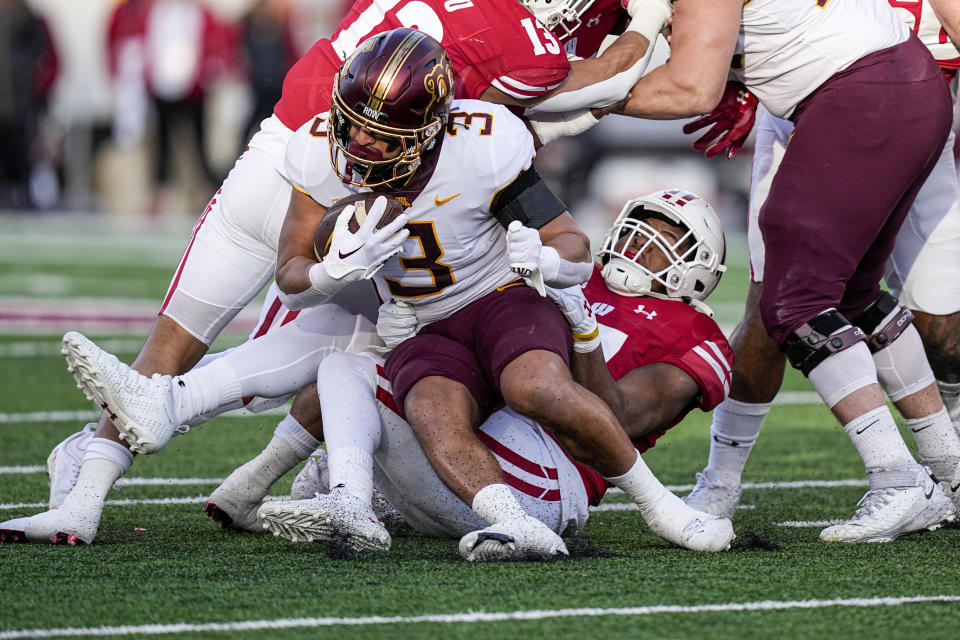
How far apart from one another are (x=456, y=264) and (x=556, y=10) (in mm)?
906

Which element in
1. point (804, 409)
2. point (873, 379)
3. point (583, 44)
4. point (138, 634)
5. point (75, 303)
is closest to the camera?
point (138, 634)

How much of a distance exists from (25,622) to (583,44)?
2.53 meters

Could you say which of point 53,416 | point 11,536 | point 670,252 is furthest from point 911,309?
point 53,416

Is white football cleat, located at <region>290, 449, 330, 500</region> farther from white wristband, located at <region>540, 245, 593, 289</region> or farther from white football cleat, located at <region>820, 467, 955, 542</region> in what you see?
white football cleat, located at <region>820, 467, 955, 542</region>

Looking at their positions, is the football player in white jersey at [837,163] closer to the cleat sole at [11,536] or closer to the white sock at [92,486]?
the white sock at [92,486]

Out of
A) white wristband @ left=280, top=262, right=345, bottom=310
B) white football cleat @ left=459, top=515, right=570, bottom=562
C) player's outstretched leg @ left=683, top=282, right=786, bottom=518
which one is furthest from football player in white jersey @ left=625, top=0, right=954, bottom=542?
white wristband @ left=280, top=262, right=345, bottom=310

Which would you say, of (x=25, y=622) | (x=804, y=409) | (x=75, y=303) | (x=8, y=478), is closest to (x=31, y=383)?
(x=8, y=478)

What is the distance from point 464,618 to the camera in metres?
2.99

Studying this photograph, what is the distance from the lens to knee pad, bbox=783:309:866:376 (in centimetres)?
397

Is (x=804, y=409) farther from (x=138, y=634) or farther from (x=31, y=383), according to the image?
(x=138, y=634)

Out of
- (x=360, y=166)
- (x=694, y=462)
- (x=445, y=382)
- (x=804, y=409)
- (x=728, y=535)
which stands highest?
(x=360, y=166)

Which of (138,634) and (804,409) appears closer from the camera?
(138,634)

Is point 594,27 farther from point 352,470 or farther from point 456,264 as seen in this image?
point 352,470

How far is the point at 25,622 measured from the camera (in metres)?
2.96
